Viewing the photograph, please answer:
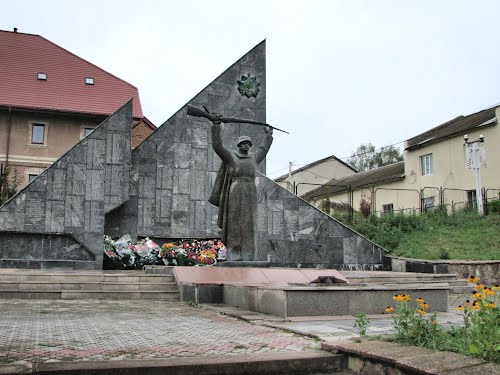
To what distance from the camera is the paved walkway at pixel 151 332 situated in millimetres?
4242

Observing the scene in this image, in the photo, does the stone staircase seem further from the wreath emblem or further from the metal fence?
the metal fence

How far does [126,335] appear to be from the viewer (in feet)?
16.9

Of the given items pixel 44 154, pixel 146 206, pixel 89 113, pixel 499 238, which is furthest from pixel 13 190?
pixel 499 238

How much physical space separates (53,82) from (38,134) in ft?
11.1

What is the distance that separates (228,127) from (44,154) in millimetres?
14028

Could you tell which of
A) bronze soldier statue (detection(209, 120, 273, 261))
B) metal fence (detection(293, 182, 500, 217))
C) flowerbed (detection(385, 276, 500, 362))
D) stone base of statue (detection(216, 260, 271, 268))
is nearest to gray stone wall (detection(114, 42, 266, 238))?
metal fence (detection(293, 182, 500, 217))

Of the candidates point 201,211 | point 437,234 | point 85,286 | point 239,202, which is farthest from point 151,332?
point 437,234

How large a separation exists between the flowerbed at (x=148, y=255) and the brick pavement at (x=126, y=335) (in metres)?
6.91

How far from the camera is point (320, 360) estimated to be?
4.14m

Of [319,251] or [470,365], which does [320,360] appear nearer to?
[470,365]

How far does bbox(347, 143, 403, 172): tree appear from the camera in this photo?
53188mm

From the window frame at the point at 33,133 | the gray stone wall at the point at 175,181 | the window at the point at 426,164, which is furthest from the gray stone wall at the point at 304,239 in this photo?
the window frame at the point at 33,133

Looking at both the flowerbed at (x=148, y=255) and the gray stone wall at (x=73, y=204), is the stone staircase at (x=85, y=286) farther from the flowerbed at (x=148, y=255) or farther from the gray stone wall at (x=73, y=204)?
the gray stone wall at (x=73, y=204)

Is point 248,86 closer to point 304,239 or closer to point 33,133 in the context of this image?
point 304,239
